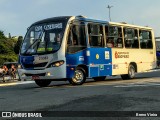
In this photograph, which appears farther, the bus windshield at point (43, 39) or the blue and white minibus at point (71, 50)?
the bus windshield at point (43, 39)

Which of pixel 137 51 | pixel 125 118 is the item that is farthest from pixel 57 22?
pixel 125 118

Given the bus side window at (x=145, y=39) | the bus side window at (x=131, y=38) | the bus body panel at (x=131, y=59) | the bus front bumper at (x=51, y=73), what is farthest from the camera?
the bus side window at (x=145, y=39)

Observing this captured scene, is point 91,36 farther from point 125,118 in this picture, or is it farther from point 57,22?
point 125,118

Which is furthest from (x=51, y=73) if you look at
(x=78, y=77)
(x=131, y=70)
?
(x=131, y=70)

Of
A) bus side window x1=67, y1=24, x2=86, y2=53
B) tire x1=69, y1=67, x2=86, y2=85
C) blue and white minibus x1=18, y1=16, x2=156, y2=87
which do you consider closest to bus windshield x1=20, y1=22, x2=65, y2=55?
blue and white minibus x1=18, y1=16, x2=156, y2=87

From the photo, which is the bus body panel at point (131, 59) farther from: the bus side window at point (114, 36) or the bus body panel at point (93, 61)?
the bus body panel at point (93, 61)

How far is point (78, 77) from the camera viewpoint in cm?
1725

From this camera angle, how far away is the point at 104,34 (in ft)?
61.8

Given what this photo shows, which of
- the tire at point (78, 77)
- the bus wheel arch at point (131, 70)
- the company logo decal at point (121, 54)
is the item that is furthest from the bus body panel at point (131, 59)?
the tire at point (78, 77)

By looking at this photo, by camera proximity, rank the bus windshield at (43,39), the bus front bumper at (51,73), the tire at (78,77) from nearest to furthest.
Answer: the bus front bumper at (51,73)
the bus windshield at (43,39)
the tire at (78,77)

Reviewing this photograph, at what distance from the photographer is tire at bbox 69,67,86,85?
671 inches

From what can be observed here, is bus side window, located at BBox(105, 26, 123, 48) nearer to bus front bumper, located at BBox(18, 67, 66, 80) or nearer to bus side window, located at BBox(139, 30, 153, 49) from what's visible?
bus side window, located at BBox(139, 30, 153, 49)

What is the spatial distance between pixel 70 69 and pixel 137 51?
21.1 ft

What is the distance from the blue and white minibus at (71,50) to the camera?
16.3m
